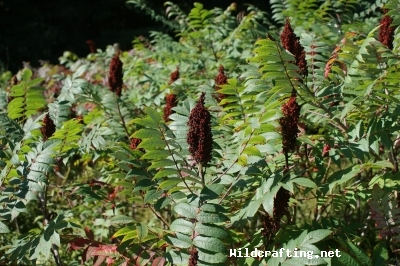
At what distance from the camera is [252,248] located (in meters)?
2.41

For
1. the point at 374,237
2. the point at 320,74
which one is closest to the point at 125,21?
the point at 374,237

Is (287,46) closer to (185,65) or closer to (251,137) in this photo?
(251,137)

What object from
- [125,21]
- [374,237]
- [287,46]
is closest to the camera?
[287,46]

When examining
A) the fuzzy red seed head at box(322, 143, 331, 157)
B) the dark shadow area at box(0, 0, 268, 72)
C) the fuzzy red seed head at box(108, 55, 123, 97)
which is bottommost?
the dark shadow area at box(0, 0, 268, 72)

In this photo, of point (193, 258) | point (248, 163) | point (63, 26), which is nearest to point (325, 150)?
point (248, 163)

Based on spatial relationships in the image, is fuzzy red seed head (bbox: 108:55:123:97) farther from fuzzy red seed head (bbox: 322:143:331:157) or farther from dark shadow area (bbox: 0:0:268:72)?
dark shadow area (bbox: 0:0:268:72)

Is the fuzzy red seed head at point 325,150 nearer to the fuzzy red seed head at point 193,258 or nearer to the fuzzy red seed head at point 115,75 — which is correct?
→ the fuzzy red seed head at point 193,258

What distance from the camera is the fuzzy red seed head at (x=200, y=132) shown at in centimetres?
211

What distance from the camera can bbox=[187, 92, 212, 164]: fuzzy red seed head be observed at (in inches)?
82.9

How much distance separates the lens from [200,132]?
6.96 feet

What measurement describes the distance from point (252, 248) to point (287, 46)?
0.97 meters

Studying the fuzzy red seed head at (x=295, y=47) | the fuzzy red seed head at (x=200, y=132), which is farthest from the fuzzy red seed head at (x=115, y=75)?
the fuzzy red seed head at (x=200, y=132)

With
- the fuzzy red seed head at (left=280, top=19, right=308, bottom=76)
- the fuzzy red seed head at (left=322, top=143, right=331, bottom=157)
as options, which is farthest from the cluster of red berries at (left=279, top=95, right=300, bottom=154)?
the fuzzy red seed head at (left=322, top=143, right=331, bottom=157)

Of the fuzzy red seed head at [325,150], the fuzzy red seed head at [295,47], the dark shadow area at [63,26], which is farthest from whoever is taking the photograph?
the dark shadow area at [63,26]
